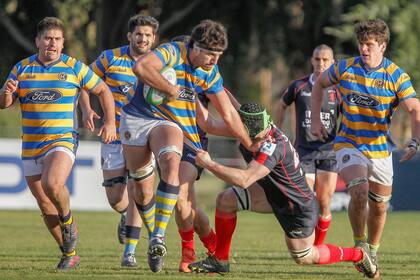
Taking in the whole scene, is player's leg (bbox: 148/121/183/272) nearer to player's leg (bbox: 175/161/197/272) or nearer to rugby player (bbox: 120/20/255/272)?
rugby player (bbox: 120/20/255/272)

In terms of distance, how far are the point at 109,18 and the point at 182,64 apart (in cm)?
1750

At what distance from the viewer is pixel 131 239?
10.8 meters

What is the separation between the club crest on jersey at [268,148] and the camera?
29.3 ft

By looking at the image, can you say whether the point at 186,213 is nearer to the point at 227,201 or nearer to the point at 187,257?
the point at 187,257

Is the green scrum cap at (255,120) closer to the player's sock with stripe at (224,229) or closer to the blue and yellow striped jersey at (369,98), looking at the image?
the player's sock with stripe at (224,229)

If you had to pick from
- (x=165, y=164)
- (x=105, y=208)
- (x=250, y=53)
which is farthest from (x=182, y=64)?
(x=250, y=53)

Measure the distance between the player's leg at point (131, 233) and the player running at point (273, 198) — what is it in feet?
3.55

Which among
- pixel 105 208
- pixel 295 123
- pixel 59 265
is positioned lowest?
pixel 105 208

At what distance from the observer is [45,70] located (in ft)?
34.0

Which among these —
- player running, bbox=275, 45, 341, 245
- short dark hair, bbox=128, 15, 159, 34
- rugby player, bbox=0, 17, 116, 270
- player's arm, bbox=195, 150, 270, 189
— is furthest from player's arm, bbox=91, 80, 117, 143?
player running, bbox=275, 45, 341, 245

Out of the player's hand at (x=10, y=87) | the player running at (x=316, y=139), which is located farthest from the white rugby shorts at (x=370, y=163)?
the player's hand at (x=10, y=87)

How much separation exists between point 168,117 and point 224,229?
113 cm

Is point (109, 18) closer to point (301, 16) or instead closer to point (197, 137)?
point (301, 16)

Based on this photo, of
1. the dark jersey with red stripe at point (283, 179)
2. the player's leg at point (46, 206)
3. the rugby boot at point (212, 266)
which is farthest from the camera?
the player's leg at point (46, 206)
